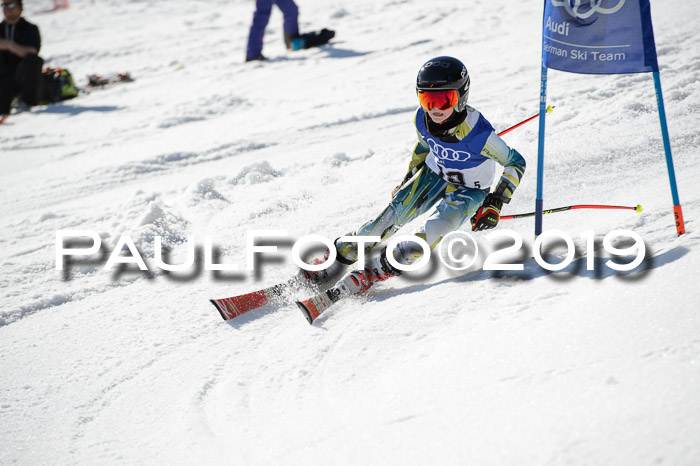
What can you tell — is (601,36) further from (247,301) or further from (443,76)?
(247,301)

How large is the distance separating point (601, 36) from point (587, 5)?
18 centimetres

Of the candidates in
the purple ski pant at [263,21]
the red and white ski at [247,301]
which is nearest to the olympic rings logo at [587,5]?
the red and white ski at [247,301]

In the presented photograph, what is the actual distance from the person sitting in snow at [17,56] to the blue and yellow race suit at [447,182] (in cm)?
780

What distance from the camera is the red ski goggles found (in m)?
3.54

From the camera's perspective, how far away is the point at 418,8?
1153cm

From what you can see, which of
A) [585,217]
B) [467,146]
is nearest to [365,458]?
[467,146]

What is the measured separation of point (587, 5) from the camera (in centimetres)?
312

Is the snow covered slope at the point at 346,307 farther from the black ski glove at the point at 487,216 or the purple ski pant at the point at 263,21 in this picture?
the purple ski pant at the point at 263,21

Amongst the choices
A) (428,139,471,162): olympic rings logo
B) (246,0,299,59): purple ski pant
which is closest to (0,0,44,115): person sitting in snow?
(246,0,299,59): purple ski pant

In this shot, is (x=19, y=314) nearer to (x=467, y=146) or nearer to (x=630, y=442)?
(x=467, y=146)

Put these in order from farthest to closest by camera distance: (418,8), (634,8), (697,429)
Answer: (418,8), (634,8), (697,429)

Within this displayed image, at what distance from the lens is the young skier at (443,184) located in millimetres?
3527

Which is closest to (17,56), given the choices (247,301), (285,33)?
(285,33)

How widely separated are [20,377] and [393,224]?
2455 millimetres
